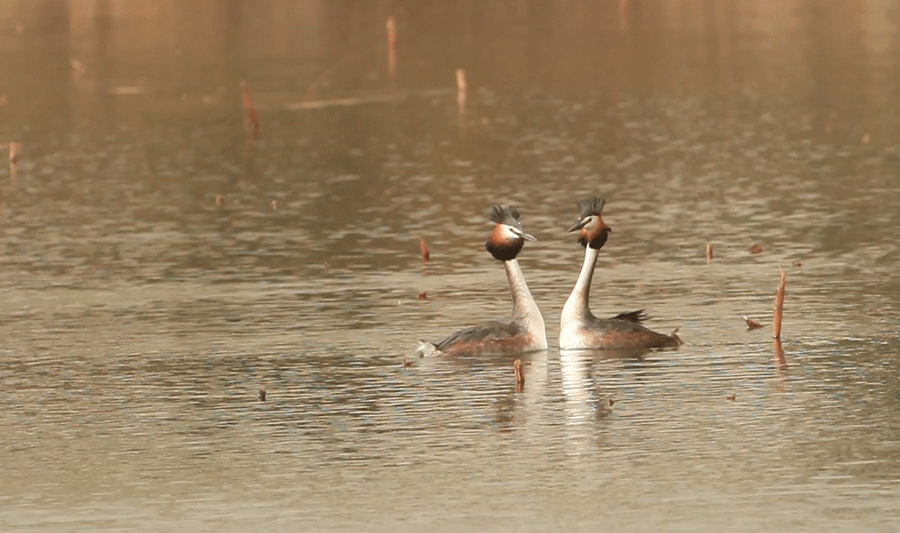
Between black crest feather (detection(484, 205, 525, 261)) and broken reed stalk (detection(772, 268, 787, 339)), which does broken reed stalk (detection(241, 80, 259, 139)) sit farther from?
broken reed stalk (detection(772, 268, 787, 339))

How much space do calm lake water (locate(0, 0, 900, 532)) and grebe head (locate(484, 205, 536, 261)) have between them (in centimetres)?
106

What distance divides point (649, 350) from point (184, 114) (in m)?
25.1

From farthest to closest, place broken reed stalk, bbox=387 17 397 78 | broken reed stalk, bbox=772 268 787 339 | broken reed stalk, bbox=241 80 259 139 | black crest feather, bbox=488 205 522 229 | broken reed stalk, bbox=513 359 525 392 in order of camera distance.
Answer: broken reed stalk, bbox=387 17 397 78 < broken reed stalk, bbox=241 80 259 139 < black crest feather, bbox=488 205 522 229 < broken reed stalk, bbox=772 268 787 339 < broken reed stalk, bbox=513 359 525 392

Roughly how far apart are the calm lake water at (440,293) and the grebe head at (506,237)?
106 centimetres

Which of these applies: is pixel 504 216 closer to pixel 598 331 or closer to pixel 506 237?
pixel 506 237

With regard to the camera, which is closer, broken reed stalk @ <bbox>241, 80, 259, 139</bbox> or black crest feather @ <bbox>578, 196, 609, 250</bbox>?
black crest feather @ <bbox>578, 196, 609, 250</bbox>

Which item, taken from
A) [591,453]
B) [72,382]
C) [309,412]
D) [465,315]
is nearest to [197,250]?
[465,315]

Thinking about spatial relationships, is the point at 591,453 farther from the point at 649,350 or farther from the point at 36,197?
the point at 36,197

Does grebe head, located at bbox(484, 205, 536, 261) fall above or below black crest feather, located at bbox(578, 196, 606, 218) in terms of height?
below

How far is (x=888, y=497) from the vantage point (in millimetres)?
12984

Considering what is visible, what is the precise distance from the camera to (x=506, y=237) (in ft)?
63.0

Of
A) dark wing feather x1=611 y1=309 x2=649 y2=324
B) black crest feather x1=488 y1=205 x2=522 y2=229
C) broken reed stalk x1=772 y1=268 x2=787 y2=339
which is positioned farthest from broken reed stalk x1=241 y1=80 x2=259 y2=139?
broken reed stalk x1=772 y1=268 x2=787 y2=339

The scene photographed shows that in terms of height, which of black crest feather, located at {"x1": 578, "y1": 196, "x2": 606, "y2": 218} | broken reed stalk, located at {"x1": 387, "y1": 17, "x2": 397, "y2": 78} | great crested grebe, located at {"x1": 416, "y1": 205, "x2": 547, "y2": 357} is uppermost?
broken reed stalk, located at {"x1": 387, "y1": 17, "x2": 397, "y2": 78}

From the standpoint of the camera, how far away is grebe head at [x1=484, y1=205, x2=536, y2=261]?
19.2 meters
